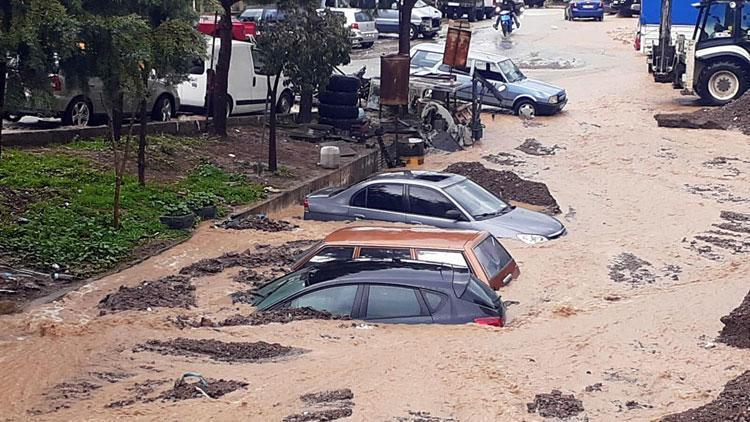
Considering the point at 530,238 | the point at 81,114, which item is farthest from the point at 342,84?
the point at 530,238

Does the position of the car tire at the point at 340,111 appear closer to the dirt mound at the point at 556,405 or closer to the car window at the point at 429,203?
the car window at the point at 429,203

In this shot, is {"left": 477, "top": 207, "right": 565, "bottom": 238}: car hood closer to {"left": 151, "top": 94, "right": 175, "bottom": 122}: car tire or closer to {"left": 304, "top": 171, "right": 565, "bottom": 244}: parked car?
{"left": 304, "top": 171, "right": 565, "bottom": 244}: parked car

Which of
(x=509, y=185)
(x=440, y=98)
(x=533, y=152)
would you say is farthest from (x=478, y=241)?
(x=440, y=98)

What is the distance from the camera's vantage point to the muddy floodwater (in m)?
9.30

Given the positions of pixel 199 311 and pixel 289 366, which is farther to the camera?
pixel 199 311

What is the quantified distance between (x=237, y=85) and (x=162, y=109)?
7.88 ft

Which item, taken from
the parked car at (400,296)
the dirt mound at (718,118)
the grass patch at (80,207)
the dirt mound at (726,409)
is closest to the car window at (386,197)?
the grass patch at (80,207)

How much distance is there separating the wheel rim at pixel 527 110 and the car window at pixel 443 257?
19.4 metres

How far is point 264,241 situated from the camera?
55.3 ft

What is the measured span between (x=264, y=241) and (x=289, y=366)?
21.8ft

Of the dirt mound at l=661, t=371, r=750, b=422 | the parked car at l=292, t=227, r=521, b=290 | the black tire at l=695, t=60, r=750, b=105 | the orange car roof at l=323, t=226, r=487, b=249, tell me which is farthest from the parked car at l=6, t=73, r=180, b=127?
the black tire at l=695, t=60, r=750, b=105

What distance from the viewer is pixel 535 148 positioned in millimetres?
27312

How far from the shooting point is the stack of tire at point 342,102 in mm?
26219

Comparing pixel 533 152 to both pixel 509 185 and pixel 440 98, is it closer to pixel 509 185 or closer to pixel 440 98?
pixel 440 98
